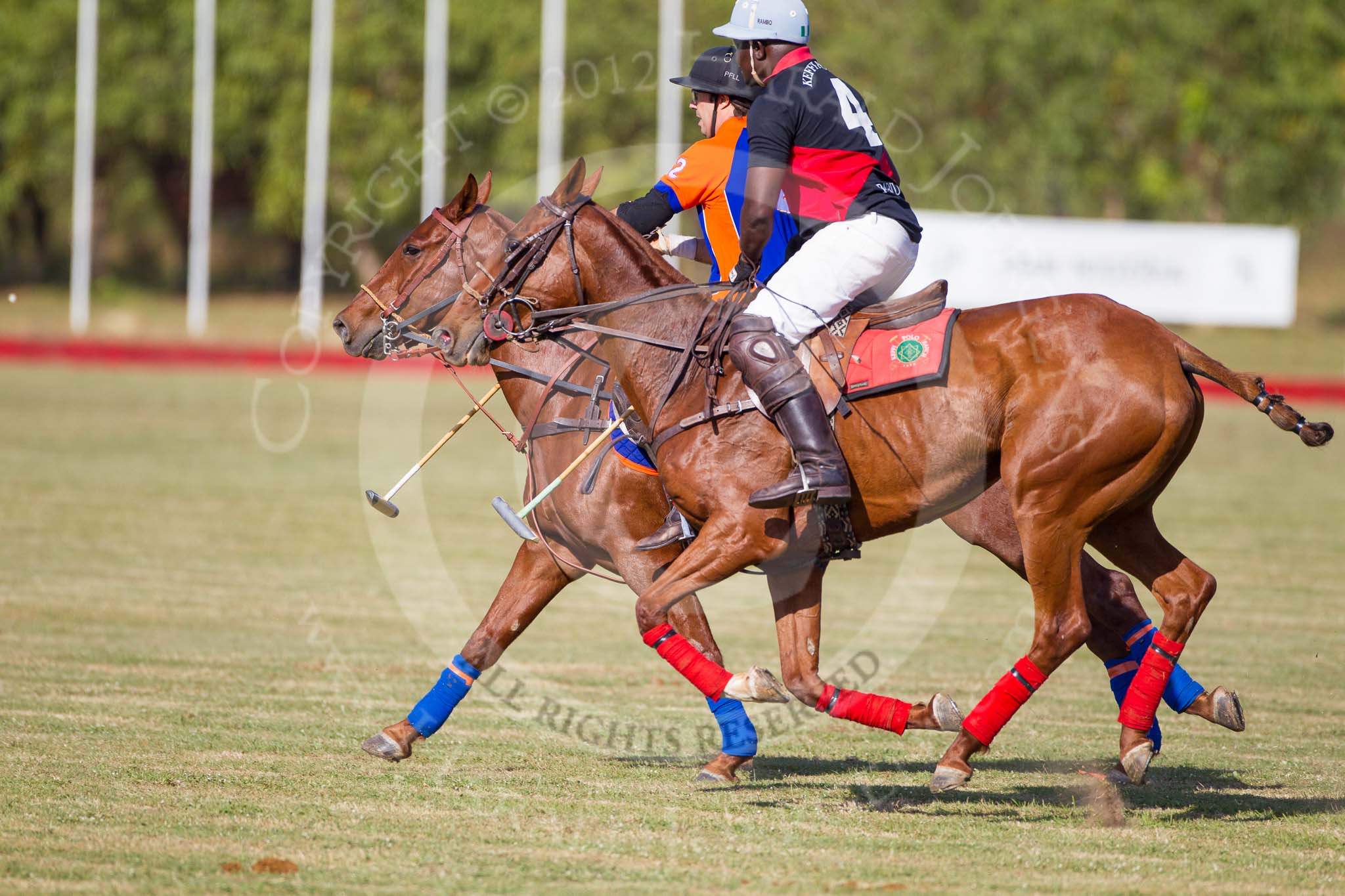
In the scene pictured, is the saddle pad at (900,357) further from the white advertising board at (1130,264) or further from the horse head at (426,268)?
the white advertising board at (1130,264)

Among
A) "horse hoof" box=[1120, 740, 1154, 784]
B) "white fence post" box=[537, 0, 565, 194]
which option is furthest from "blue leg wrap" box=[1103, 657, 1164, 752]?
"white fence post" box=[537, 0, 565, 194]

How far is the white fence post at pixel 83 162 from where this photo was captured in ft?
103

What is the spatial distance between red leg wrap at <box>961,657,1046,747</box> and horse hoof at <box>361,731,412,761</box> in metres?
2.14

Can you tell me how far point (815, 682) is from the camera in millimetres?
5324

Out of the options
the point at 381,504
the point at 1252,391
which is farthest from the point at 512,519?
the point at 1252,391

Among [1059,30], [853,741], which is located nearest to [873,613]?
[853,741]

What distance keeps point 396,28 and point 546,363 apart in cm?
3128

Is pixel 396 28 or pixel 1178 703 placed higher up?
pixel 396 28

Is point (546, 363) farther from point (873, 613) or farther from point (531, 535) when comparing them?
point (873, 613)

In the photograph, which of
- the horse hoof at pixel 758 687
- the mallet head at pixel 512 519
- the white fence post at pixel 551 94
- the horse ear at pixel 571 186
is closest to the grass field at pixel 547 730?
the horse hoof at pixel 758 687

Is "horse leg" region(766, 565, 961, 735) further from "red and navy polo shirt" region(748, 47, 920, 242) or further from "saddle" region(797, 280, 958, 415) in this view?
"red and navy polo shirt" region(748, 47, 920, 242)

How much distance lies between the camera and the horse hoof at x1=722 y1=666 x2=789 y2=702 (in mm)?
5039

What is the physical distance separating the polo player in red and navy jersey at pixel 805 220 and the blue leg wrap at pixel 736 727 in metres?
1.03

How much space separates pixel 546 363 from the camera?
20.3 feet
